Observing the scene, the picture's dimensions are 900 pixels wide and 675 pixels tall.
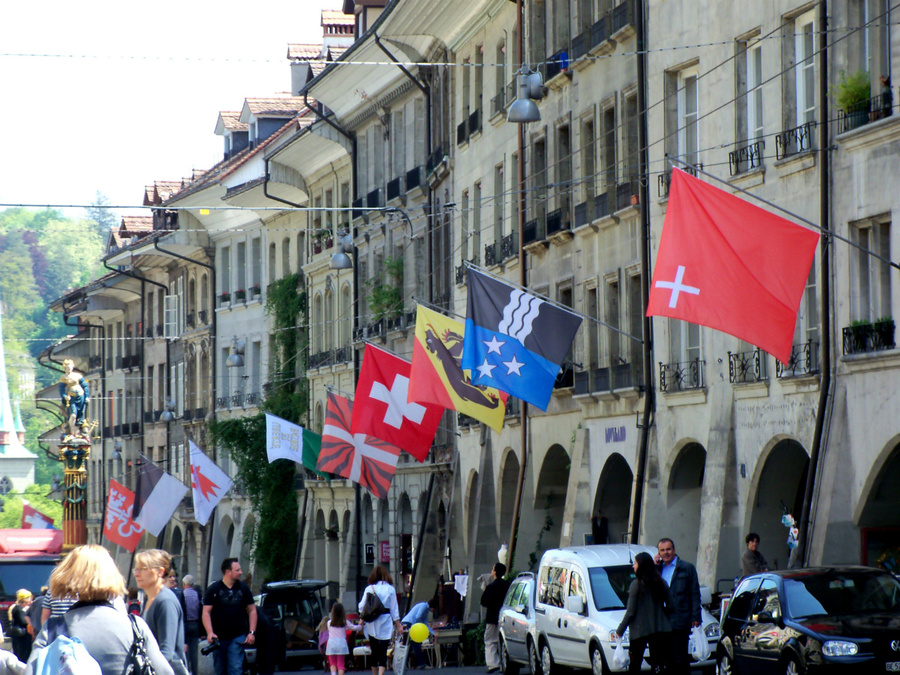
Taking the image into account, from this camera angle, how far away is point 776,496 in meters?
26.4

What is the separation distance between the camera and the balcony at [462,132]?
4256 centimetres

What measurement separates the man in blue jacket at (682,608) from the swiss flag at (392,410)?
15063 mm

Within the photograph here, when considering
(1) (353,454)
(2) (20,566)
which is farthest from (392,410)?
(2) (20,566)

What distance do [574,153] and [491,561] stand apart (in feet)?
34.0

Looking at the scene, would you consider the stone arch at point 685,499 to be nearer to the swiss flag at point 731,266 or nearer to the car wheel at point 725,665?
the car wheel at point 725,665

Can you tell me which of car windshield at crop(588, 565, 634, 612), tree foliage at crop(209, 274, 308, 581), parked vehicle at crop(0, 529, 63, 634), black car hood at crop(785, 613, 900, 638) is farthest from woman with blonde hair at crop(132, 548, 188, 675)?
tree foliage at crop(209, 274, 308, 581)

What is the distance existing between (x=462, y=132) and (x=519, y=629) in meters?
20.2

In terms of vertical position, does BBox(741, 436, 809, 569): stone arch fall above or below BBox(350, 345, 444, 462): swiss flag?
below

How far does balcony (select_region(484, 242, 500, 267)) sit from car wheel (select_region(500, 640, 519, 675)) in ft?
48.5

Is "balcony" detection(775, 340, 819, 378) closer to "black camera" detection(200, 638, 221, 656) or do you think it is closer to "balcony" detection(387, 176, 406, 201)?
"black camera" detection(200, 638, 221, 656)

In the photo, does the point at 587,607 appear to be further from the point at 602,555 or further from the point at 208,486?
the point at 208,486

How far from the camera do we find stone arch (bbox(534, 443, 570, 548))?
36.8m

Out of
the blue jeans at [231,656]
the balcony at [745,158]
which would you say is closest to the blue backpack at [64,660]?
the blue jeans at [231,656]

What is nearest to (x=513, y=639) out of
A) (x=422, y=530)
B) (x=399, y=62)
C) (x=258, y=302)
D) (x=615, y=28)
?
(x=615, y=28)
